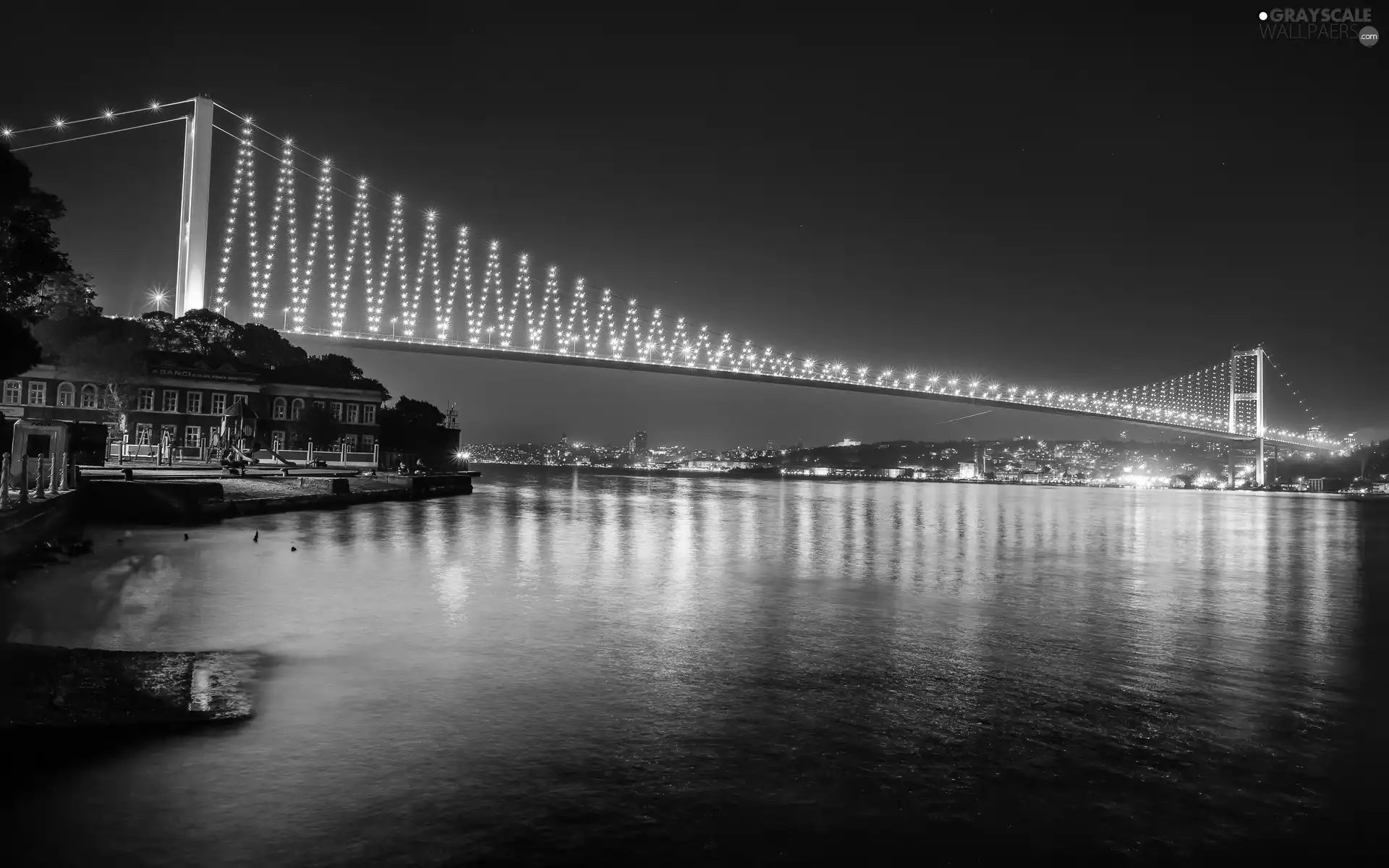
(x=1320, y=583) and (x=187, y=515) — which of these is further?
(x=187, y=515)

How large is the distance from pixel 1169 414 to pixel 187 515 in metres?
98.3

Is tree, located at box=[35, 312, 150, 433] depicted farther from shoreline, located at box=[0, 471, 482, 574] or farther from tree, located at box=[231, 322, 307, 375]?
tree, located at box=[231, 322, 307, 375]

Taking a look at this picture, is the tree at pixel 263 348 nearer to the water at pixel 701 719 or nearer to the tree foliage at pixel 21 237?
the tree foliage at pixel 21 237

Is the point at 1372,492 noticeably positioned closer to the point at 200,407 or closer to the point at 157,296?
the point at 200,407

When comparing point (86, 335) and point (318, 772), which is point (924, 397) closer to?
point (86, 335)

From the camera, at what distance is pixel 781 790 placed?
5527mm

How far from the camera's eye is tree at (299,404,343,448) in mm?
60438

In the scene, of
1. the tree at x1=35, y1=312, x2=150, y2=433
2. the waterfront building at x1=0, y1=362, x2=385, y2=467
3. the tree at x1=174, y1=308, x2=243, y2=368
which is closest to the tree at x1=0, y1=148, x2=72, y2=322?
the tree at x1=35, y1=312, x2=150, y2=433

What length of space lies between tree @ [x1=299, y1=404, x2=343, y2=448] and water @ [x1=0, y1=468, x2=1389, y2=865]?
4532cm

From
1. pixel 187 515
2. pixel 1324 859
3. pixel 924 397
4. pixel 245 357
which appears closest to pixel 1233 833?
pixel 1324 859

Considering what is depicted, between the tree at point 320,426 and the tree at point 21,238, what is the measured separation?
4101 centimetres

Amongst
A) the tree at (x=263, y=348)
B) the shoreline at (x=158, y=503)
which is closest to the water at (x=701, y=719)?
the shoreline at (x=158, y=503)

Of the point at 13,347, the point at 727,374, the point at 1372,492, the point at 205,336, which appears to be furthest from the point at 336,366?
the point at 1372,492

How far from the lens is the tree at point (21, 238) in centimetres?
1838
